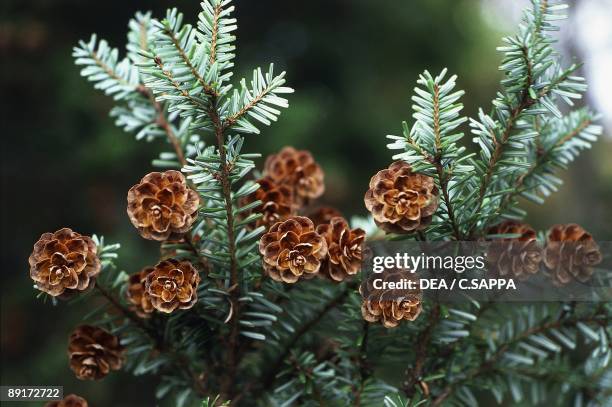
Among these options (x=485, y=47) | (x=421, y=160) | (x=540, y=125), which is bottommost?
(x=421, y=160)

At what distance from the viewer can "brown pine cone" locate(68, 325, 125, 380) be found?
24.9 inches

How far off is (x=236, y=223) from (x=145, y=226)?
9 centimetres

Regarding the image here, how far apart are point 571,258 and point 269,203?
0.33 m

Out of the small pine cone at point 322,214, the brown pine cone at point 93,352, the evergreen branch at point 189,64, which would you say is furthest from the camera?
the small pine cone at point 322,214

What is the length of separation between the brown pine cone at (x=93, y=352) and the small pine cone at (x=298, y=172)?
0.91ft

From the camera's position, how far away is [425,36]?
9.04ft

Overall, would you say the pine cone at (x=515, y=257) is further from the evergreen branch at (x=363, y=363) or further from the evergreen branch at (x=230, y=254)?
the evergreen branch at (x=230, y=254)

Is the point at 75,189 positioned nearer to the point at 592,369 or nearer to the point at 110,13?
the point at 110,13

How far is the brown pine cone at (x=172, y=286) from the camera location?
570mm

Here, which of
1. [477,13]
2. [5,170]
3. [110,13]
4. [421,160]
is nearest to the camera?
[421,160]

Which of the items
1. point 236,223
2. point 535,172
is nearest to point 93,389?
point 236,223

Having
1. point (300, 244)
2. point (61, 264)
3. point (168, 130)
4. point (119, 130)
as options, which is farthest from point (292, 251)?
point (119, 130)

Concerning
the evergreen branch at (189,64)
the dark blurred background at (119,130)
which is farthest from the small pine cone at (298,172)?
the dark blurred background at (119,130)

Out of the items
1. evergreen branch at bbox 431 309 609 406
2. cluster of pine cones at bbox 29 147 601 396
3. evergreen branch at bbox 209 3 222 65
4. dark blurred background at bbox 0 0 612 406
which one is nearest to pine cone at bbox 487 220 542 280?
cluster of pine cones at bbox 29 147 601 396
